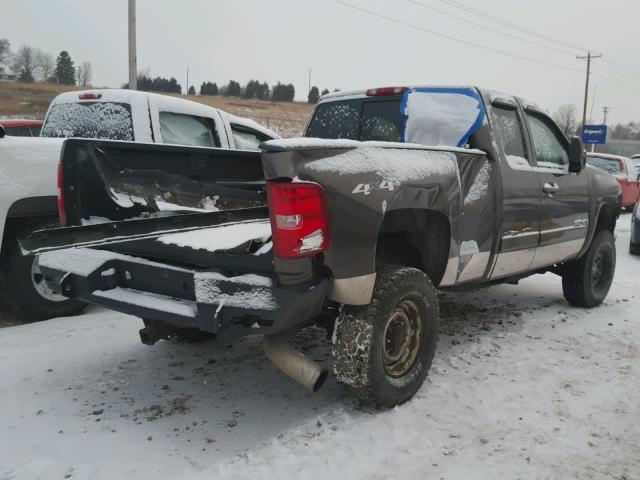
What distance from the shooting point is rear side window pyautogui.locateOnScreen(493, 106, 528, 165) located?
437 centimetres

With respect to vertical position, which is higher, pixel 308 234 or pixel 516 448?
pixel 308 234

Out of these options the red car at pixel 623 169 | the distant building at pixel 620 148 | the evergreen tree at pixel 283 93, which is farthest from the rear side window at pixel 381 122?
the evergreen tree at pixel 283 93

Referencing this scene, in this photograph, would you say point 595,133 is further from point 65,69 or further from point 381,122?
point 65,69

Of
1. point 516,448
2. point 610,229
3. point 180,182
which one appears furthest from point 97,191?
point 610,229

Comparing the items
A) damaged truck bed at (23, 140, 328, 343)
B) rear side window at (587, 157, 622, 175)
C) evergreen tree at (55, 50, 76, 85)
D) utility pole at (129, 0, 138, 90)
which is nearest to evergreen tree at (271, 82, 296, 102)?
evergreen tree at (55, 50, 76, 85)

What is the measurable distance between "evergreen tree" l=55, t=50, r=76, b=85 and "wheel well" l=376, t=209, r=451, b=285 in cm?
8227

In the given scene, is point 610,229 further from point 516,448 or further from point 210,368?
point 210,368

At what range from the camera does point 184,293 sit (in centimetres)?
289

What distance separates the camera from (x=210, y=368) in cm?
396

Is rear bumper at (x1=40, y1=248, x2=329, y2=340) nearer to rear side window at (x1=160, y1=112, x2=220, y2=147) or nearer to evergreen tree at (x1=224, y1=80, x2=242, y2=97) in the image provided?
rear side window at (x1=160, y1=112, x2=220, y2=147)

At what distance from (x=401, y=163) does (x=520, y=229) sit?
168 cm

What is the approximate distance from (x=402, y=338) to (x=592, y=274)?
3454 millimetres

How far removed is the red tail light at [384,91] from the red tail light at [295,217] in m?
2.05

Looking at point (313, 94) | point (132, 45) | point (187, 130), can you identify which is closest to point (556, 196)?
point (187, 130)
